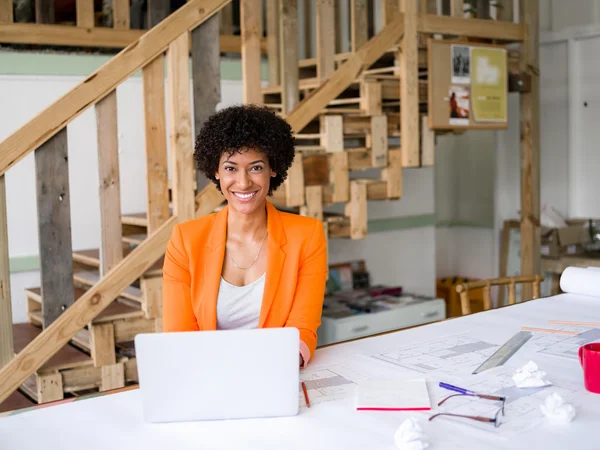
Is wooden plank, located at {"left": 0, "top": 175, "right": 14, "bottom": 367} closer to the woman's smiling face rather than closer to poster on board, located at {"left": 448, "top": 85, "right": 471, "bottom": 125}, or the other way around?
the woman's smiling face

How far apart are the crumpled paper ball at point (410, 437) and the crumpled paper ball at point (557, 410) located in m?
0.31

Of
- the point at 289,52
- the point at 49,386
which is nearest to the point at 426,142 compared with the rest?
the point at 289,52

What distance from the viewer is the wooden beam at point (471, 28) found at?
4371 mm

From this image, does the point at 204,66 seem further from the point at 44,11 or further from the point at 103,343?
the point at 44,11

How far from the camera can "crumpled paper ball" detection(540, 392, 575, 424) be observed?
1528 millimetres

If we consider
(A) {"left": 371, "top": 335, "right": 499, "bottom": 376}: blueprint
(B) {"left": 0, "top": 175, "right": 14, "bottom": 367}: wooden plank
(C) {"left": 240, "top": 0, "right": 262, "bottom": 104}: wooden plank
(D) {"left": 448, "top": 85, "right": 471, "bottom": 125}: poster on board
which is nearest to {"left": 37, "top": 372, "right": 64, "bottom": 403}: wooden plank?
(B) {"left": 0, "top": 175, "right": 14, "bottom": 367}: wooden plank

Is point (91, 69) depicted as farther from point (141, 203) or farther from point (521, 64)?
point (521, 64)

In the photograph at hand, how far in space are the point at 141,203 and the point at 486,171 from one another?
350 centimetres

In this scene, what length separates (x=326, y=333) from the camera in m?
4.65

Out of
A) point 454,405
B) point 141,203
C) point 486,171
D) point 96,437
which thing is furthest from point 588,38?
point 96,437

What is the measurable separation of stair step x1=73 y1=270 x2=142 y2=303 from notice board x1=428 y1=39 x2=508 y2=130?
1922 millimetres

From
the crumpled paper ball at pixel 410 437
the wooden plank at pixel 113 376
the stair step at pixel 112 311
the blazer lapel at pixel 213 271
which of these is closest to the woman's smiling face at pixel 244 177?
the blazer lapel at pixel 213 271

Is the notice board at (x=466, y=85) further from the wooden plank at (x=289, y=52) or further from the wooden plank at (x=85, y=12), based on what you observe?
the wooden plank at (x=85, y=12)

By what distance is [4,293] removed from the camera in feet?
9.95
